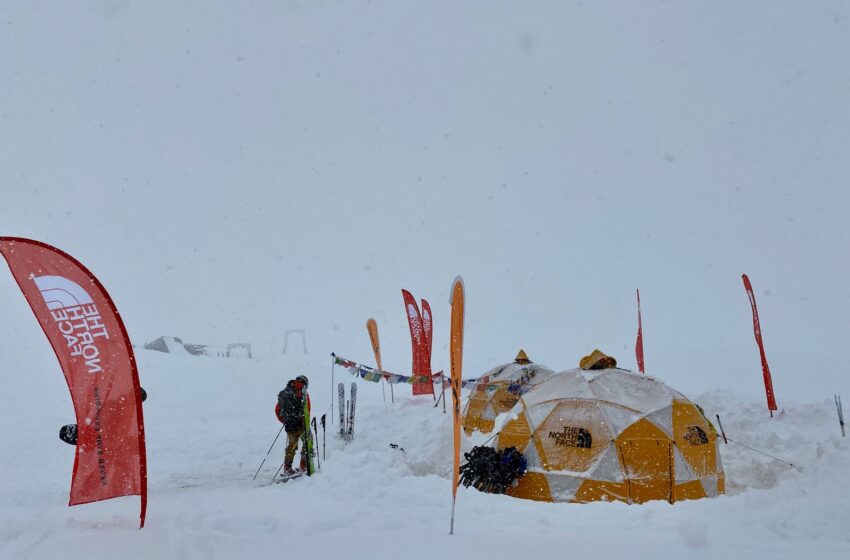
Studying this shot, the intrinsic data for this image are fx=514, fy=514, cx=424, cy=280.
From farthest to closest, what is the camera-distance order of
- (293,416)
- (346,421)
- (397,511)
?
(346,421)
(293,416)
(397,511)

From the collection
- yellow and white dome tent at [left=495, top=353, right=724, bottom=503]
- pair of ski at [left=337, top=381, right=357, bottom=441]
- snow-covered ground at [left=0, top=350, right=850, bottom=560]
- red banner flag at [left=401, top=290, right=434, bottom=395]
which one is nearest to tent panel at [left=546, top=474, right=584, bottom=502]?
yellow and white dome tent at [left=495, top=353, right=724, bottom=503]

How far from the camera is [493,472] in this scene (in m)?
8.31

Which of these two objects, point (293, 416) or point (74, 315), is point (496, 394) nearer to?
point (293, 416)

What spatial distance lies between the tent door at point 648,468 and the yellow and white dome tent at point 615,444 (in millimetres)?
14

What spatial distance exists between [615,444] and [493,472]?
1978 mm

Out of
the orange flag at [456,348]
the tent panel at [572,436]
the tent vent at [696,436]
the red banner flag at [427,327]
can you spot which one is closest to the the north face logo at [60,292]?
the orange flag at [456,348]

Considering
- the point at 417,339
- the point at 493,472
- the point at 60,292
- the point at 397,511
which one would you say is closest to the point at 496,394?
the point at 417,339

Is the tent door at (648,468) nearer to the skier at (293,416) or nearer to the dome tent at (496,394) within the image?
the skier at (293,416)

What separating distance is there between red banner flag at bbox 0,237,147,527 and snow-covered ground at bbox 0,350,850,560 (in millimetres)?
490

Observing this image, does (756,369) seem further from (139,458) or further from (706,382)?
(139,458)

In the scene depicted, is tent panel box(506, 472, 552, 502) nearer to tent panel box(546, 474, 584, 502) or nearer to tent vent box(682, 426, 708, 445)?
tent panel box(546, 474, 584, 502)

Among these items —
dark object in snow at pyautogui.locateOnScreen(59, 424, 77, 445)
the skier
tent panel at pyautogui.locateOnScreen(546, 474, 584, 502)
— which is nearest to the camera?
dark object in snow at pyautogui.locateOnScreen(59, 424, 77, 445)

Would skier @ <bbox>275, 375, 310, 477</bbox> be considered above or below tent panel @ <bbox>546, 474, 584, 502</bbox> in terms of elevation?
above

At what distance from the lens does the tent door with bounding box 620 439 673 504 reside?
7.92 m
